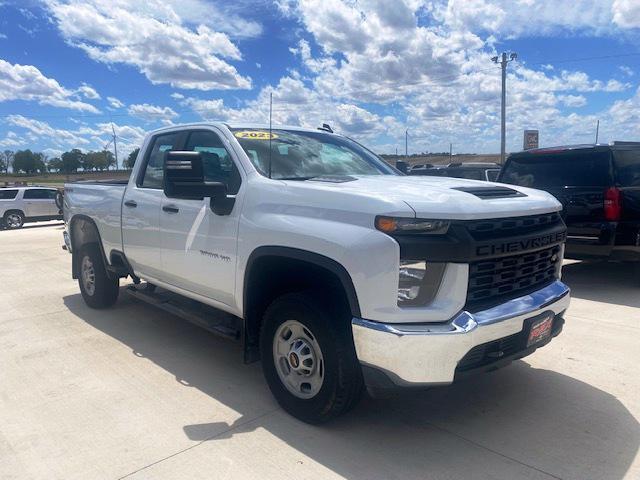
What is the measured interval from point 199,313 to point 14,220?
20496 mm

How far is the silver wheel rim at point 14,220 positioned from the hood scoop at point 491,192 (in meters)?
22.5

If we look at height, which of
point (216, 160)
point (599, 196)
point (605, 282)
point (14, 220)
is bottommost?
point (605, 282)

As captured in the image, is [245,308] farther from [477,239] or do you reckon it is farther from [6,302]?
[6,302]

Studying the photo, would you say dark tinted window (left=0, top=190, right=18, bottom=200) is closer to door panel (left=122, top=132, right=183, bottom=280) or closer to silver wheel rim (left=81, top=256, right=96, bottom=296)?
silver wheel rim (left=81, top=256, right=96, bottom=296)

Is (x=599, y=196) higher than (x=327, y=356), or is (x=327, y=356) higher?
(x=599, y=196)

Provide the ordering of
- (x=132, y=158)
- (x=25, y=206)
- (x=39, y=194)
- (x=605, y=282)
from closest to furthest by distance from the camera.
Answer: (x=132, y=158)
(x=605, y=282)
(x=25, y=206)
(x=39, y=194)

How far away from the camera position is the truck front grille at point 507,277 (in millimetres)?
2973

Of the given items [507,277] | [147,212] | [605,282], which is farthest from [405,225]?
[605,282]

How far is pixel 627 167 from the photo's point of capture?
685 centimetres

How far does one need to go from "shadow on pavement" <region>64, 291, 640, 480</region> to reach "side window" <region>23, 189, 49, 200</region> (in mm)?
20818

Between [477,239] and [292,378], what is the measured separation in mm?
1527

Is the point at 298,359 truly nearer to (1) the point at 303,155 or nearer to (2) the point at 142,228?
(1) the point at 303,155

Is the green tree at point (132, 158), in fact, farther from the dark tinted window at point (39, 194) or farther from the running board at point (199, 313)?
the dark tinted window at point (39, 194)

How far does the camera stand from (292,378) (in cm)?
352
